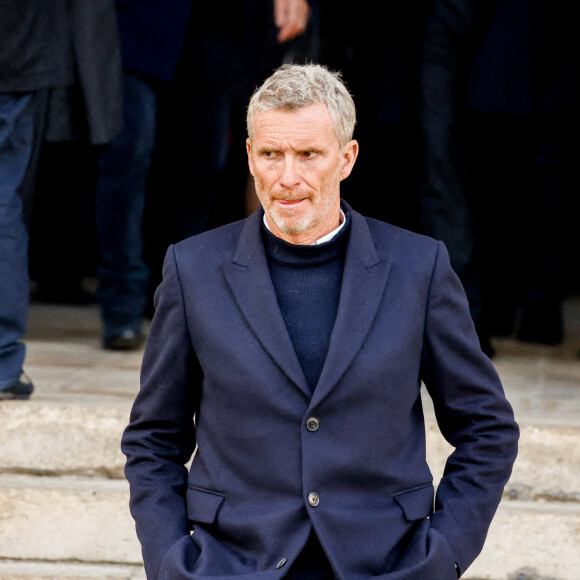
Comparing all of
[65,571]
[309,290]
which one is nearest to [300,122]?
[309,290]

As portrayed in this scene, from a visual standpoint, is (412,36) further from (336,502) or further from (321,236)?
(336,502)

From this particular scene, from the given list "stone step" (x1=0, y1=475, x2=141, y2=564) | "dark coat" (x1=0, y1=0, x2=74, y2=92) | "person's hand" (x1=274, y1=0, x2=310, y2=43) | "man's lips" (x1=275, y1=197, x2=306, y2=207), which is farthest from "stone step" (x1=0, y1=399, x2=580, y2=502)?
"person's hand" (x1=274, y1=0, x2=310, y2=43)

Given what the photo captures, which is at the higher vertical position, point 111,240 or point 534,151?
point 534,151

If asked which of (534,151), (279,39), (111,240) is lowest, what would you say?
(111,240)

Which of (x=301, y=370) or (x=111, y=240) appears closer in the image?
(x=301, y=370)

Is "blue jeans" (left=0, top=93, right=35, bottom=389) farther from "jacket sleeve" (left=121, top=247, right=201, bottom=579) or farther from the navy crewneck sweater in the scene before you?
the navy crewneck sweater

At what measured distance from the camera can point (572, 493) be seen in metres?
3.24

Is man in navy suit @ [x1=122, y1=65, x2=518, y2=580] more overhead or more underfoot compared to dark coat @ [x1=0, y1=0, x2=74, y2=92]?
more underfoot

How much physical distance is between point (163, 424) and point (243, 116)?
9.86ft

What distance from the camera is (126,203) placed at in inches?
163

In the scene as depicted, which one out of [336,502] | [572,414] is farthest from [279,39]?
[336,502]

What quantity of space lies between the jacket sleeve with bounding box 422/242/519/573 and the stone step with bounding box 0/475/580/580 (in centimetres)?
92

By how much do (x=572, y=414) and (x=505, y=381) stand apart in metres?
0.45

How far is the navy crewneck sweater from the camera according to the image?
219 cm
